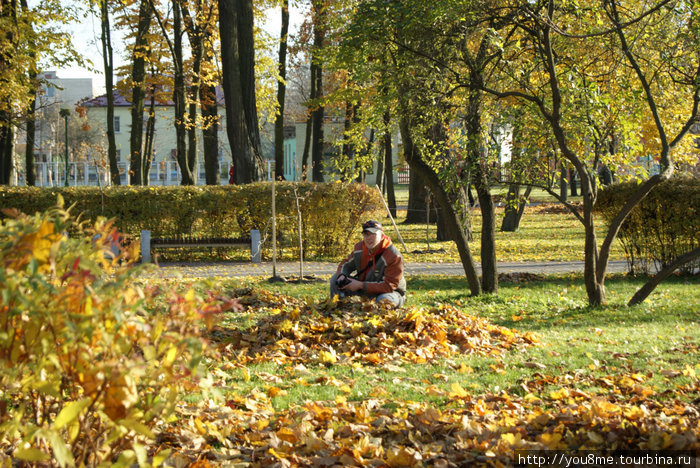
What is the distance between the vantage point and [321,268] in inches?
593

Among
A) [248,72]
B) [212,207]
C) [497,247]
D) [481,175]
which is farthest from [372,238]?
[248,72]

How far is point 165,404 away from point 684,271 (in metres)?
12.7

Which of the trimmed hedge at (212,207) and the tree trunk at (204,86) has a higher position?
the tree trunk at (204,86)

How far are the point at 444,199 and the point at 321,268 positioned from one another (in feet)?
16.8

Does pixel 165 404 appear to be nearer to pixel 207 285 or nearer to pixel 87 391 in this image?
pixel 87 391

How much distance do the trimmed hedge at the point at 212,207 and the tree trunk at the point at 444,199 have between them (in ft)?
19.9

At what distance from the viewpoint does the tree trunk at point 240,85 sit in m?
18.6

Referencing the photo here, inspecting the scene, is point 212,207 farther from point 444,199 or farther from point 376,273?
point 376,273

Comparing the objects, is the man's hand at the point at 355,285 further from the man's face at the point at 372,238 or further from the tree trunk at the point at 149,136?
the tree trunk at the point at 149,136

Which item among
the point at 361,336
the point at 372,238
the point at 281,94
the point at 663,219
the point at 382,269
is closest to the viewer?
the point at 361,336

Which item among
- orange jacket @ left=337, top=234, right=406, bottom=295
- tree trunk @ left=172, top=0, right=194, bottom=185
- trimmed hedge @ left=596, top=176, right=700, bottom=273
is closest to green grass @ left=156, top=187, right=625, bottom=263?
trimmed hedge @ left=596, top=176, right=700, bottom=273

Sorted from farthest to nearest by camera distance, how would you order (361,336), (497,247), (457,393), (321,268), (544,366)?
(497,247), (321,268), (361,336), (544,366), (457,393)

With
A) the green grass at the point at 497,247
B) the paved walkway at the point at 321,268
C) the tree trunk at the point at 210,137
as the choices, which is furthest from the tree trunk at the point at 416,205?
the paved walkway at the point at 321,268

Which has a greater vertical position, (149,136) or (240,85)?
(149,136)
